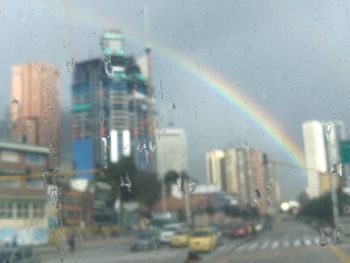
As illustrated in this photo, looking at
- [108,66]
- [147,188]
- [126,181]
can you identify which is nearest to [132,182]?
[126,181]

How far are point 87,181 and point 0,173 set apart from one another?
3.53ft

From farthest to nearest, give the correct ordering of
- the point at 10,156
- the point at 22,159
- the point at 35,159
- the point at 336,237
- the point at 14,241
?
the point at 10,156 < the point at 22,159 < the point at 35,159 < the point at 14,241 < the point at 336,237

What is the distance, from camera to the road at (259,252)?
4.05m

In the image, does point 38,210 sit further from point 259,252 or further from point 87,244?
point 259,252

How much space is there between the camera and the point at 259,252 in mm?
4207

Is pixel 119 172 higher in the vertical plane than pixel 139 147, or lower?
lower

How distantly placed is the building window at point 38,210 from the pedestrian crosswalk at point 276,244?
1886mm

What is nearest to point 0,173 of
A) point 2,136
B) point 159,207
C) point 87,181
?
point 2,136

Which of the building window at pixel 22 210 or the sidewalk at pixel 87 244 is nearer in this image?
the sidewalk at pixel 87 244

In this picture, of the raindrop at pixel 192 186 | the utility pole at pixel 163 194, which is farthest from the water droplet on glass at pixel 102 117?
the raindrop at pixel 192 186

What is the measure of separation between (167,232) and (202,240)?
0.33 meters

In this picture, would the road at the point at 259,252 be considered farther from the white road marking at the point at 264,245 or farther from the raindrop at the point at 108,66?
the raindrop at the point at 108,66

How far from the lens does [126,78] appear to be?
14.9 feet

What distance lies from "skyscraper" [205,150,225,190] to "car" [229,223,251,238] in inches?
17.5
